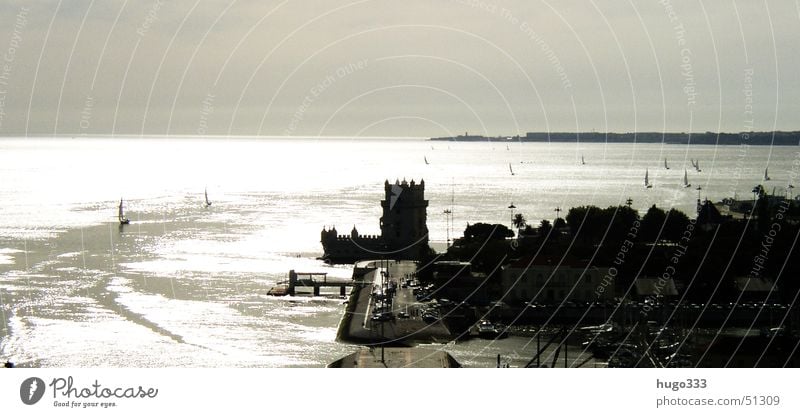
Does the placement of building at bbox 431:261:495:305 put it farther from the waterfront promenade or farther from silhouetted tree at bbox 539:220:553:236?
silhouetted tree at bbox 539:220:553:236

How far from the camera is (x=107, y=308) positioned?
29359 millimetres

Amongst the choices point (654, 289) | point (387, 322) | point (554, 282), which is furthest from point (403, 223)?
point (387, 322)

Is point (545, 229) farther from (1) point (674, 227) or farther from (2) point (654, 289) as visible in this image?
(2) point (654, 289)

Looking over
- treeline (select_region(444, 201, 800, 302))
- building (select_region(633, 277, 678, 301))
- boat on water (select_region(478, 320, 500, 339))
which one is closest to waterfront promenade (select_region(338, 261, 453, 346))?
boat on water (select_region(478, 320, 500, 339))

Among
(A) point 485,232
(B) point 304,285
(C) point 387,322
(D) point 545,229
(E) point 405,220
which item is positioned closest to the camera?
(C) point 387,322

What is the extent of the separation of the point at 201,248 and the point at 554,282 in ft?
71.7

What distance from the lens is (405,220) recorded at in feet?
143

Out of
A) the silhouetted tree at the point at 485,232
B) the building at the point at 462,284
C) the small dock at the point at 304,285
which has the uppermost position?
the silhouetted tree at the point at 485,232

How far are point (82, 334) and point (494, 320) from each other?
9.41 meters

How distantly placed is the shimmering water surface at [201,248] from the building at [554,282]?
457 centimetres

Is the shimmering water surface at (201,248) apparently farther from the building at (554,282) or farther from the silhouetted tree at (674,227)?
the silhouetted tree at (674,227)

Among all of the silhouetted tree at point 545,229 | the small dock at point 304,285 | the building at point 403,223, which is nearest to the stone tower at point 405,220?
the building at point 403,223

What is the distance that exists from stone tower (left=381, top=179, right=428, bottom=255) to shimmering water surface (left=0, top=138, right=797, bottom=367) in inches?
106

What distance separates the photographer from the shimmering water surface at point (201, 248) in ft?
78.9
